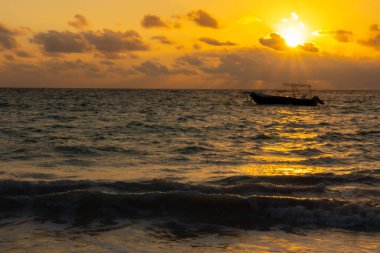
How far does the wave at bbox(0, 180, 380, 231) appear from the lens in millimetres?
10516

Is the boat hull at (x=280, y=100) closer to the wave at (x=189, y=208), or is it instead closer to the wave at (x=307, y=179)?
the wave at (x=307, y=179)

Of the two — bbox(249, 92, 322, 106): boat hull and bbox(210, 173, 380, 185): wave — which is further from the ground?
bbox(249, 92, 322, 106): boat hull

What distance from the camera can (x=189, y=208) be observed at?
11414mm

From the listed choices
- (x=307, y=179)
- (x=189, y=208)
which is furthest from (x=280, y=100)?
(x=189, y=208)

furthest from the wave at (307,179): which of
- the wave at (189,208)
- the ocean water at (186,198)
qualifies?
the wave at (189,208)

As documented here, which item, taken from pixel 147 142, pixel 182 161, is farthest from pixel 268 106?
pixel 182 161

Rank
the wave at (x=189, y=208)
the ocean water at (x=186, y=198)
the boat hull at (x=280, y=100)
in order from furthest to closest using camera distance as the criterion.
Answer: the boat hull at (x=280, y=100)
the wave at (x=189, y=208)
the ocean water at (x=186, y=198)

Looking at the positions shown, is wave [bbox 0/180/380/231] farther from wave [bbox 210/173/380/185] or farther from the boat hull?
the boat hull

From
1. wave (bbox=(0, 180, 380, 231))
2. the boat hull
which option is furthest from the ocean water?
the boat hull

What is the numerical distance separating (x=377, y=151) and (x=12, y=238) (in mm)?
17820

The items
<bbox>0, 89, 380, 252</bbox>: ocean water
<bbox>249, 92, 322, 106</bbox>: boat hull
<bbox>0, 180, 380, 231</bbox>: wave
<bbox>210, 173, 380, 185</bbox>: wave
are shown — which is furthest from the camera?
<bbox>249, 92, 322, 106</bbox>: boat hull

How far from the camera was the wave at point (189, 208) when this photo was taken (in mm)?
10516

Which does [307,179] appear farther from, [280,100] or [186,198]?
[280,100]

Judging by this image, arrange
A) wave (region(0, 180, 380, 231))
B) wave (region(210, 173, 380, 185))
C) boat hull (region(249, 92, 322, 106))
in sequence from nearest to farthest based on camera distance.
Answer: wave (region(0, 180, 380, 231))
wave (region(210, 173, 380, 185))
boat hull (region(249, 92, 322, 106))
